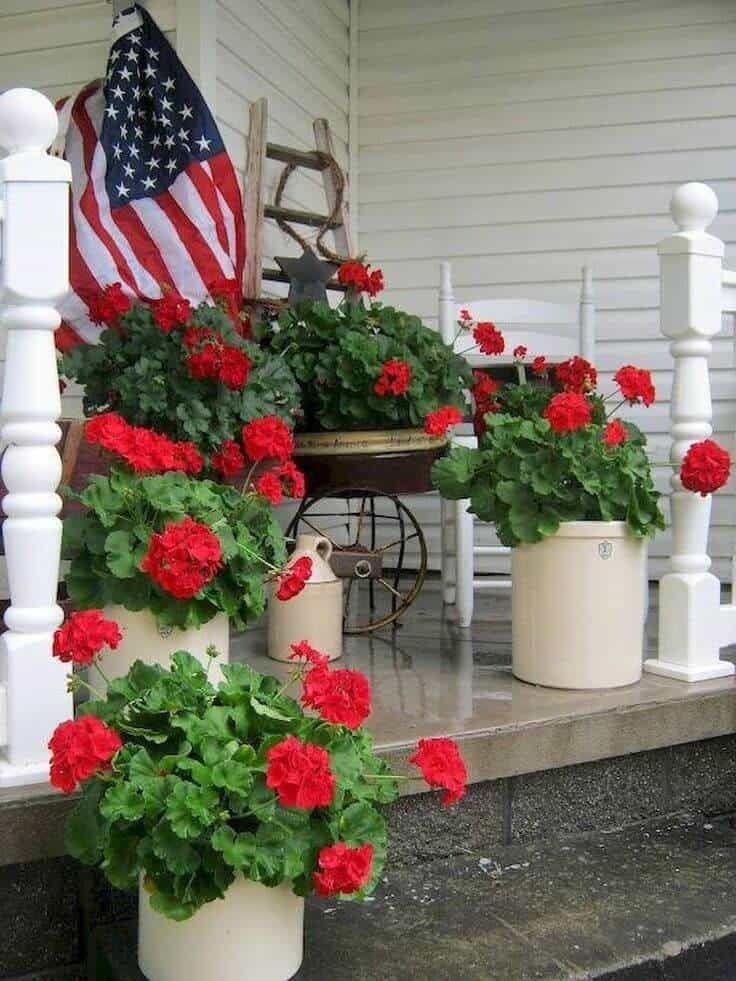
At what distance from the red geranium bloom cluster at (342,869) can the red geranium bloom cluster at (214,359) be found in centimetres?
129

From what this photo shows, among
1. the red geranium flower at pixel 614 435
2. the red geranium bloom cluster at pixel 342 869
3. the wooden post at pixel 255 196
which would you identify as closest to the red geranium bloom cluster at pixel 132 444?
the red geranium bloom cluster at pixel 342 869

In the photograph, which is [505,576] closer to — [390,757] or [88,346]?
[88,346]

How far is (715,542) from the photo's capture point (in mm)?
4023

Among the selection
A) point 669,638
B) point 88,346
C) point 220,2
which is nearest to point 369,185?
point 220,2

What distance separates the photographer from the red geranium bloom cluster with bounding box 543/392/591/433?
2.12m

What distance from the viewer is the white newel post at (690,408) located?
2270 mm

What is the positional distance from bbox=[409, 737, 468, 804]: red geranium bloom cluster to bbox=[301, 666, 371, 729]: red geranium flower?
4.0 inches

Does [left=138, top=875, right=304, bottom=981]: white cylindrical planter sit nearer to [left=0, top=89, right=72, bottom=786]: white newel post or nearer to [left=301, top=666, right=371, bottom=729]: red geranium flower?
[left=301, top=666, right=371, bottom=729]: red geranium flower

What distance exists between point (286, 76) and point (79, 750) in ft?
9.47

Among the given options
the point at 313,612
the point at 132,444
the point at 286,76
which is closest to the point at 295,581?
the point at 132,444

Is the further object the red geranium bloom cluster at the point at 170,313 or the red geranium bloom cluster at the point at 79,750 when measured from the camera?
the red geranium bloom cluster at the point at 170,313

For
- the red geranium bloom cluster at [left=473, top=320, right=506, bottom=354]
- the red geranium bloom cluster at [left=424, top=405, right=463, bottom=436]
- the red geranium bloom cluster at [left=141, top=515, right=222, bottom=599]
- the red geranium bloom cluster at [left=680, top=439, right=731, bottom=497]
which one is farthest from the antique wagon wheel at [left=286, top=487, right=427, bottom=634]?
the red geranium bloom cluster at [left=141, top=515, right=222, bottom=599]

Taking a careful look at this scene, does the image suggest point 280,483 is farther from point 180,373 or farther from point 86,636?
point 86,636

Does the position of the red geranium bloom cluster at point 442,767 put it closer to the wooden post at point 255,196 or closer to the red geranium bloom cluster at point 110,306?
the red geranium bloom cluster at point 110,306
